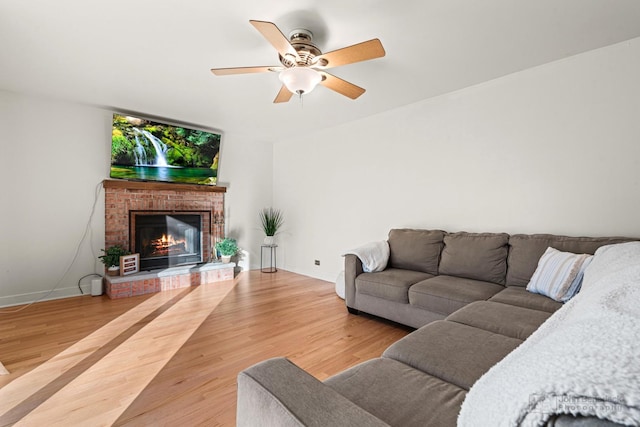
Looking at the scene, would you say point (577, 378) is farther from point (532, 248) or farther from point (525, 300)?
point (532, 248)

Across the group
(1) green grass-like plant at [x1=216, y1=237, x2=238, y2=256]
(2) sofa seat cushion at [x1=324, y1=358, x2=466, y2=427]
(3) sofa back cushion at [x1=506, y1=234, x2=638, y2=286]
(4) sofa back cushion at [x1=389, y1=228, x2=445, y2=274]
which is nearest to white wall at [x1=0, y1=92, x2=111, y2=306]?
Result: (1) green grass-like plant at [x1=216, y1=237, x2=238, y2=256]

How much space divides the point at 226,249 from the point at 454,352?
4.00m

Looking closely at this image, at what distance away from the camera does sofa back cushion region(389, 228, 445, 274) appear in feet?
9.99

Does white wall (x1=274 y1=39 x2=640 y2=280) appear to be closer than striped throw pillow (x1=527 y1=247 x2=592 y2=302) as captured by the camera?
No

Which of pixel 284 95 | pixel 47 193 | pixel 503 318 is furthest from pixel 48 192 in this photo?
pixel 503 318

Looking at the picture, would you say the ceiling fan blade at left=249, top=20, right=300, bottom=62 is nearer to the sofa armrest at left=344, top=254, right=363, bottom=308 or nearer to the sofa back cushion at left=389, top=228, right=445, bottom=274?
the sofa armrest at left=344, top=254, right=363, bottom=308

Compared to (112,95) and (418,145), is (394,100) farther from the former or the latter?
(112,95)

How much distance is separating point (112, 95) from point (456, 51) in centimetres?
362

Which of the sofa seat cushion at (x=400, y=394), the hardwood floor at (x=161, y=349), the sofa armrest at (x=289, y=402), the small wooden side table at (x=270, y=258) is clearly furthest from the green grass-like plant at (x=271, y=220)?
the sofa armrest at (x=289, y=402)

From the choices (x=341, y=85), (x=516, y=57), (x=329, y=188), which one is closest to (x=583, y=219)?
(x=516, y=57)

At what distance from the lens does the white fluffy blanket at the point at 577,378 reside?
1.15ft

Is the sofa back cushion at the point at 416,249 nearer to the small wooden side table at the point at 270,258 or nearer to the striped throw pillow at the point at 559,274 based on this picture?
the striped throw pillow at the point at 559,274

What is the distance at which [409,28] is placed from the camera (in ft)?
7.01

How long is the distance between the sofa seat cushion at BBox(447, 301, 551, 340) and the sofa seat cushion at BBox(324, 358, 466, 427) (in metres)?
0.69
